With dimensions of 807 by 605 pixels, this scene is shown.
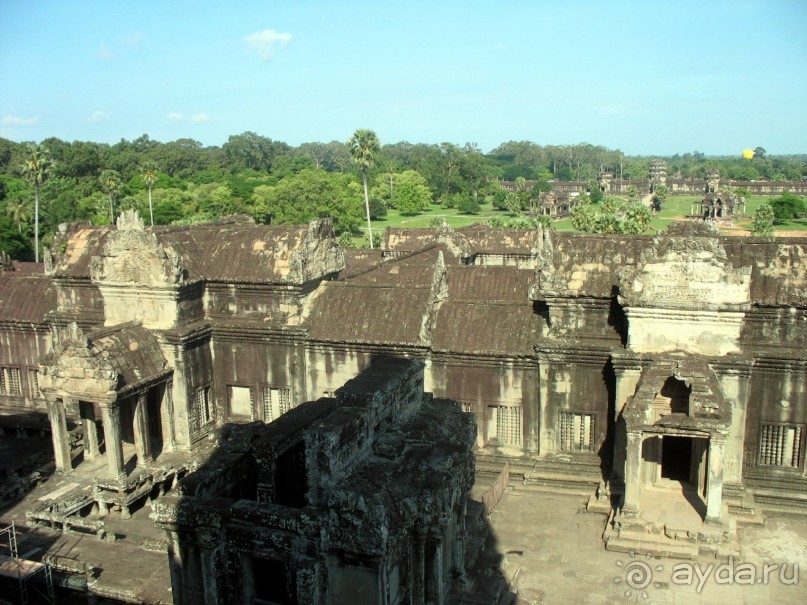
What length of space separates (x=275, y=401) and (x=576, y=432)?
30.7 ft

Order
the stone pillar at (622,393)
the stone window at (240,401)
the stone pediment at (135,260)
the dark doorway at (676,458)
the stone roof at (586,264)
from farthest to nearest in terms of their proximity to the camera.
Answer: the stone window at (240,401), the stone pediment at (135,260), the stone roof at (586,264), the dark doorway at (676,458), the stone pillar at (622,393)

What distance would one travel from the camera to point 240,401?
23156 mm

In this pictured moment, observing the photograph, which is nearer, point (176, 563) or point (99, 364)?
point (176, 563)

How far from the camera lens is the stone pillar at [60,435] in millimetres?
20703

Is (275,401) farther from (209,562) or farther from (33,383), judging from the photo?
(209,562)

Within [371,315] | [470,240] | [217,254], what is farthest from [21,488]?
[470,240]

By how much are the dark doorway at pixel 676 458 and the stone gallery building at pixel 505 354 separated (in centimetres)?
5

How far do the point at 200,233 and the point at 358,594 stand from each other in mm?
16117

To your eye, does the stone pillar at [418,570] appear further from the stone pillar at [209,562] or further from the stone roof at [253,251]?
the stone roof at [253,251]

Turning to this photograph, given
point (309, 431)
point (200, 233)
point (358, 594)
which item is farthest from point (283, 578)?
point (200, 233)

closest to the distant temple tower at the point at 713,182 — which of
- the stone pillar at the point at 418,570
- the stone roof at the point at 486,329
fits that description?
the stone roof at the point at 486,329

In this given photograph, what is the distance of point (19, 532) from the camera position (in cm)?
1845

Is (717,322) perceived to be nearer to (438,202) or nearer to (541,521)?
(541,521)

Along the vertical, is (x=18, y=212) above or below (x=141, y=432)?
above
